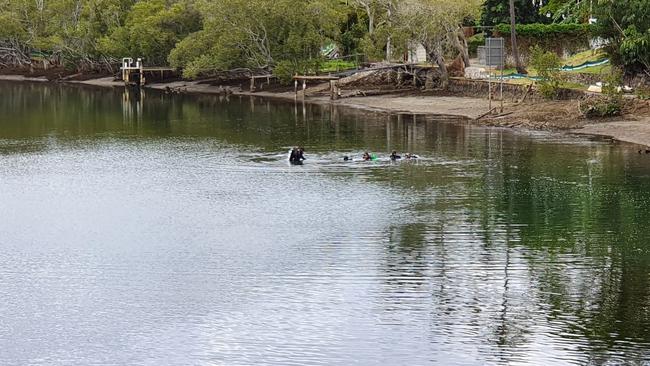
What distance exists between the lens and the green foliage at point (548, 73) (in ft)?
266

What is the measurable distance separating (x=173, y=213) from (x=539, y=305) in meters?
22.0

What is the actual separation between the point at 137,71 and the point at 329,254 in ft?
356

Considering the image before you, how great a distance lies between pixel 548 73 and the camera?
8188cm

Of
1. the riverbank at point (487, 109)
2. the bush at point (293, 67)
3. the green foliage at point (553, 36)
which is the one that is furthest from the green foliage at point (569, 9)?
the bush at point (293, 67)

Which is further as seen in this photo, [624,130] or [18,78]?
[18,78]

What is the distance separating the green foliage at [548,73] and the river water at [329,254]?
796 centimetres

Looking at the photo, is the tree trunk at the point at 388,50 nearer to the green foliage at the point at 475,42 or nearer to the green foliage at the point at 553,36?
the green foliage at the point at 475,42

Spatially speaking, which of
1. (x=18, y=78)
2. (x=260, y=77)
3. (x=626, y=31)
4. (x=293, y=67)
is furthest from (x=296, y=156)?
(x=18, y=78)

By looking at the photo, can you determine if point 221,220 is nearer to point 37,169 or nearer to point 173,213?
point 173,213

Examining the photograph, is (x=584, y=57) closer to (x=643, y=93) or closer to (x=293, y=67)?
(x=643, y=93)

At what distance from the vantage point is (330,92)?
11181 centimetres

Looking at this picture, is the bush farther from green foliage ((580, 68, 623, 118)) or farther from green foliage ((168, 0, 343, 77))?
green foliage ((580, 68, 623, 118))

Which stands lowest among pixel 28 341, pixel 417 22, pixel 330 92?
pixel 28 341

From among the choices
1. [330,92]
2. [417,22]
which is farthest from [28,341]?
[330,92]
